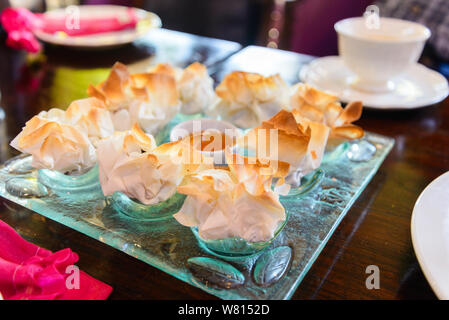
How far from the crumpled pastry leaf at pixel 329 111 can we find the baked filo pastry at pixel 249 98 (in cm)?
3

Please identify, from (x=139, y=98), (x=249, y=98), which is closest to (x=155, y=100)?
(x=139, y=98)

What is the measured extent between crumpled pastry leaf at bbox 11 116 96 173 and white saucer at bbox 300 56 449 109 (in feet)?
1.83

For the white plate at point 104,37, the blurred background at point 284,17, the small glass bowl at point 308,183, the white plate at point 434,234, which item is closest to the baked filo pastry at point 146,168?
the small glass bowl at point 308,183

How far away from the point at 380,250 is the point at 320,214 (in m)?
0.08

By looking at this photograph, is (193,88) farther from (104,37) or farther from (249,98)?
(104,37)

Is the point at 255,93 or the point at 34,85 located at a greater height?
the point at 255,93

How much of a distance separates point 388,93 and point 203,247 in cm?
64

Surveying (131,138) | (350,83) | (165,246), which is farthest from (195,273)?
(350,83)

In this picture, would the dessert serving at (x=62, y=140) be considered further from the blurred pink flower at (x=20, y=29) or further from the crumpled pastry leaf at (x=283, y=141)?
the blurred pink flower at (x=20, y=29)

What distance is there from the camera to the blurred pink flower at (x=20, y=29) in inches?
43.7

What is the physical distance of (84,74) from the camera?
1056 millimetres

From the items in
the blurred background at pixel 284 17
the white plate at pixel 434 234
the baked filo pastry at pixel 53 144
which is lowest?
the blurred background at pixel 284 17
